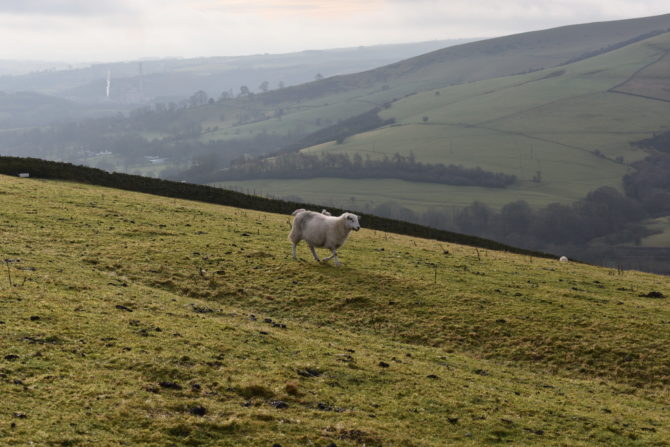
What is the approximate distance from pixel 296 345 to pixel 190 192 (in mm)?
35486

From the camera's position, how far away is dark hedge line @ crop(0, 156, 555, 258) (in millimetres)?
46531

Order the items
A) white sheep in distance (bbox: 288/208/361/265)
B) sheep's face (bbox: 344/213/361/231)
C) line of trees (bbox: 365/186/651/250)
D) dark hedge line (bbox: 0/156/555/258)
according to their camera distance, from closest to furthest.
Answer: sheep's face (bbox: 344/213/361/231) → white sheep in distance (bbox: 288/208/361/265) → dark hedge line (bbox: 0/156/555/258) → line of trees (bbox: 365/186/651/250)

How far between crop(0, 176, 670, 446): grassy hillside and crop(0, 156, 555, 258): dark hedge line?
17125 millimetres

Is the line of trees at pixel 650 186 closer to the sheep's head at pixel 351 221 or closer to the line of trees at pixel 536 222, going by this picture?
the line of trees at pixel 536 222

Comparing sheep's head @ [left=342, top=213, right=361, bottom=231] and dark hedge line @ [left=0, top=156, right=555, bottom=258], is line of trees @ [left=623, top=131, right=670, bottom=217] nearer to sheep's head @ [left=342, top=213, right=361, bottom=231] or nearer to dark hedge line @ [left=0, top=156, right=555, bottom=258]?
dark hedge line @ [left=0, top=156, right=555, bottom=258]

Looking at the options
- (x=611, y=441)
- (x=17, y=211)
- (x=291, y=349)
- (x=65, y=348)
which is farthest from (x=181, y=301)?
(x=17, y=211)

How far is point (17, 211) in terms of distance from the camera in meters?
28.3

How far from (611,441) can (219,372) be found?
317 inches

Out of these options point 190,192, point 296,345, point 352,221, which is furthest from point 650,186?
point 296,345

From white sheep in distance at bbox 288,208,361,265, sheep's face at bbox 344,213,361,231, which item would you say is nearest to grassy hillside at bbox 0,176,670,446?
white sheep in distance at bbox 288,208,361,265

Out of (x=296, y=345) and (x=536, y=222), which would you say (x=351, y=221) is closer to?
(x=296, y=345)

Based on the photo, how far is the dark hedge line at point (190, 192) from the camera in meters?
46.5

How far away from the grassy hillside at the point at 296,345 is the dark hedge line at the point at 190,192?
1713cm

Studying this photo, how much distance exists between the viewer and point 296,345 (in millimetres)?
15391
